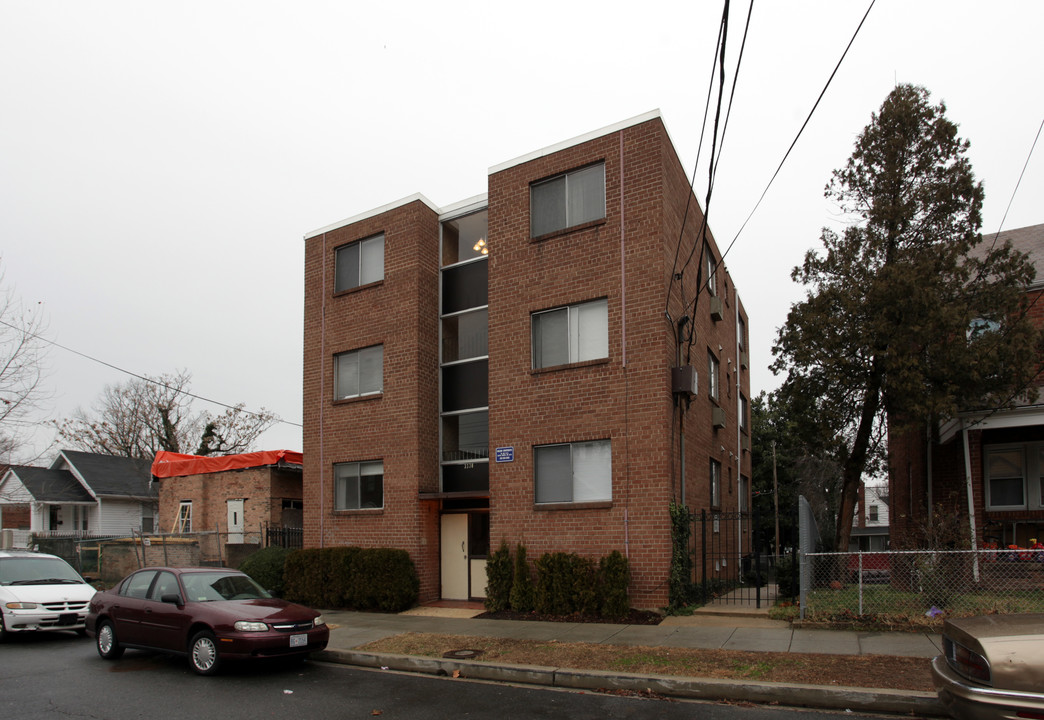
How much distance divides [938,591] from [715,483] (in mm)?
7495

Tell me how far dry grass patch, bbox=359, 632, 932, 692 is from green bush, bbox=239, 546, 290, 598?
6826 mm

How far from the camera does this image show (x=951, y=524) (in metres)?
13.1

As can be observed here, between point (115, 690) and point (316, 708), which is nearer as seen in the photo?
point (316, 708)

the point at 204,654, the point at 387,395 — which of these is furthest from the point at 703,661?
the point at 387,395

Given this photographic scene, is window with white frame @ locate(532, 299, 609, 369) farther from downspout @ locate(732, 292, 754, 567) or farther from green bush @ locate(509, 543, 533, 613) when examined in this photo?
downspout @ locate(732, 292, 754, 567)

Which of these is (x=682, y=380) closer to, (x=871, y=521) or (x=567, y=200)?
(x=567, y=200)

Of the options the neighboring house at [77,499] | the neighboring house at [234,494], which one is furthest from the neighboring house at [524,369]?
the neighboring house at [77,499]

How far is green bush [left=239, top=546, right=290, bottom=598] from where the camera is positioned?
57.8ft

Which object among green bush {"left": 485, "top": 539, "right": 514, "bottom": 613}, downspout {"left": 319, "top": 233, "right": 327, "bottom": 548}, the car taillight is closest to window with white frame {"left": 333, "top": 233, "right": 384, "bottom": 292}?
downspout {"left": 319, "top": 233, "right": 327, "bottom": 548}

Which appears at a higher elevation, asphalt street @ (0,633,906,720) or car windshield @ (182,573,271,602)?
car windshield @ (182,573,271,602)

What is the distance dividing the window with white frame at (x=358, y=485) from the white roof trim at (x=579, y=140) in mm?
7155

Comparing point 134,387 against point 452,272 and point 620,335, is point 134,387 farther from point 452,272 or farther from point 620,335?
point 620,335

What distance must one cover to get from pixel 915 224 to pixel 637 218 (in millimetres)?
5620

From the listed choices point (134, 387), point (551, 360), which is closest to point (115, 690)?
point (551, 360)
